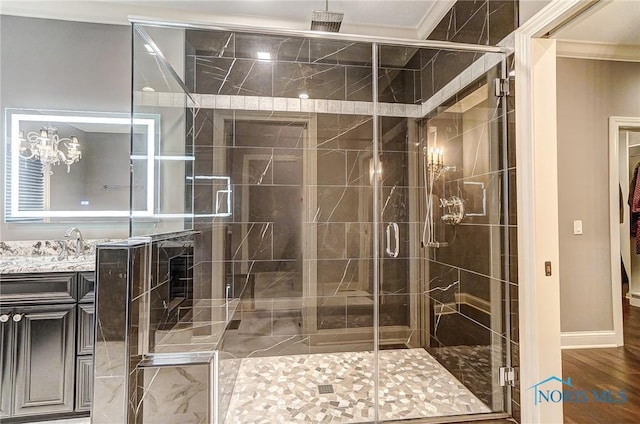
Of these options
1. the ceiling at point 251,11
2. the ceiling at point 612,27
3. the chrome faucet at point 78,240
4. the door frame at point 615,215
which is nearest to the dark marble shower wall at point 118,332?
the chrome faucet at point 78,240

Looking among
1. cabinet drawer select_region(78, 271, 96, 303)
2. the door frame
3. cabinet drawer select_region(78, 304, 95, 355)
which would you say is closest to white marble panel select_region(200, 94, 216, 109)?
cabinet drawer select_region(78, 271, 96, 303)

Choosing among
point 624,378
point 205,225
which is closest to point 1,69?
point 205,225

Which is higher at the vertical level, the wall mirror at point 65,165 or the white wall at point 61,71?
the white wall at point 61,71

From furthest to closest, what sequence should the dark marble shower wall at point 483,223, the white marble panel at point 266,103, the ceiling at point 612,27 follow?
the white marble panel at point 266,103
the ceiling at point 612,27
the dark marble shower wall at point 483,223

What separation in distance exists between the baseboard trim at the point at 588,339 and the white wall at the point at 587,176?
0.14 feet

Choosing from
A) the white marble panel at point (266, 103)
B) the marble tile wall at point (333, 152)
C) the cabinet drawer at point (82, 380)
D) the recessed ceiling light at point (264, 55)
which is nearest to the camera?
the cabinet drawer at point (82, 380)

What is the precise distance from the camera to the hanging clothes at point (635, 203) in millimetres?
3264

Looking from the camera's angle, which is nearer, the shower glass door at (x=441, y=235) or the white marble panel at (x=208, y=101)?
the shower glass door at (x=441, y=235)

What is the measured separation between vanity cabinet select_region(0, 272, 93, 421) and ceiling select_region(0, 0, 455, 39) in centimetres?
208

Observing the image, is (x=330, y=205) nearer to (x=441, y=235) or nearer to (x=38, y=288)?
(x=441, y=235)

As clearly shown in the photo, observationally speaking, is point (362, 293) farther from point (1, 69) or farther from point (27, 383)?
point (1, 69)

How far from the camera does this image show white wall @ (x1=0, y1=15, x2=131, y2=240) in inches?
91.8

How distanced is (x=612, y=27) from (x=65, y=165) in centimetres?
440

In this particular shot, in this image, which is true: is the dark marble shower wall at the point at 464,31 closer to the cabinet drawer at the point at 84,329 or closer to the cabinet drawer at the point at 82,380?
the cabinet drawer at the point at 84,329
